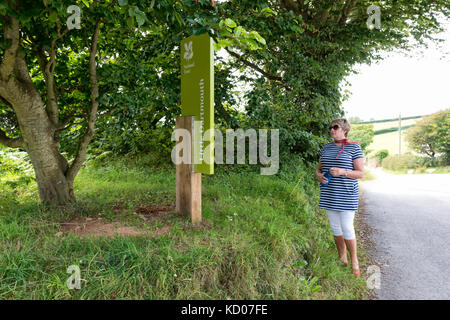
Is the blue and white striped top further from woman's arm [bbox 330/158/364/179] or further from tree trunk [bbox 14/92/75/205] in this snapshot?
tree trunk [bbox 14/92/75/205]

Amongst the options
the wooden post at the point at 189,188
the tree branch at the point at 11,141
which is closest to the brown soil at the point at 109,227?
the wooden post at the point at 189,188

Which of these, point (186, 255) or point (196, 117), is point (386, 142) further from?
point (186, 255)

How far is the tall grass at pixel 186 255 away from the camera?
2826 millimetres

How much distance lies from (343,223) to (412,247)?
7.67 feet

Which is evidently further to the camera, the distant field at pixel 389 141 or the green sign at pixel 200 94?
the distant field at pixel 389 141

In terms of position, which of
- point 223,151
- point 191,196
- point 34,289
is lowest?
point 34,289

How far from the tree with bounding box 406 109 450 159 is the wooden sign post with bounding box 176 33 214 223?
113 ft

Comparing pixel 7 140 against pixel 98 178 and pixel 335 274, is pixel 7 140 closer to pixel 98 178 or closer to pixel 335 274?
pixel 98 178

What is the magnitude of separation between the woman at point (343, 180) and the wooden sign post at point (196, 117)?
166 centimetres

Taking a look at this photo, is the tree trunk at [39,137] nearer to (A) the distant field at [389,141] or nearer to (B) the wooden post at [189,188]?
(B) the wooden post at [189,188]

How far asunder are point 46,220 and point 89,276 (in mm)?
1908

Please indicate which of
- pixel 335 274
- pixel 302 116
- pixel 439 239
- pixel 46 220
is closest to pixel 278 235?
pixel 335 274

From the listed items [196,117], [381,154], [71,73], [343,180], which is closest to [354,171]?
[343,180]

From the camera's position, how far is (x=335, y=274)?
3777mm
